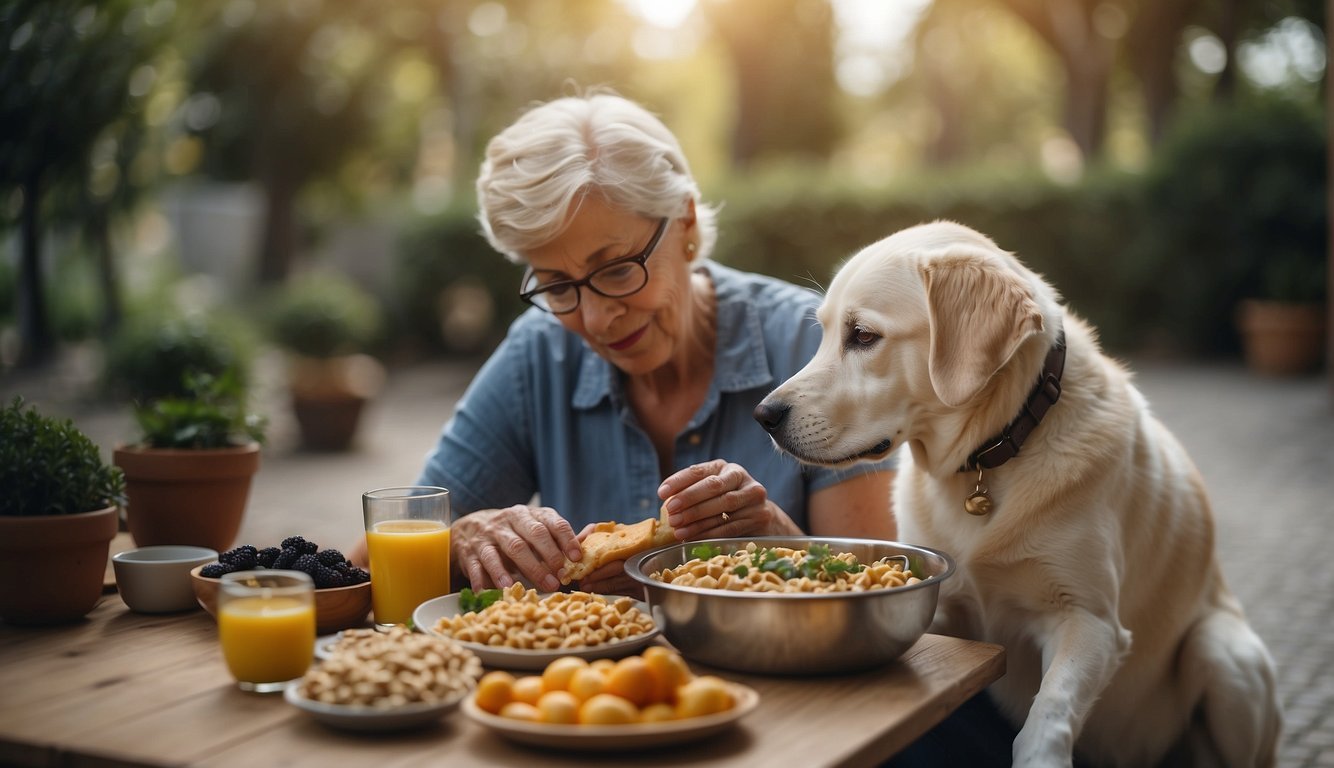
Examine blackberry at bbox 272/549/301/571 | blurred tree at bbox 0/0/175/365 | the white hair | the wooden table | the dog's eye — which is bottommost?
the wooden table

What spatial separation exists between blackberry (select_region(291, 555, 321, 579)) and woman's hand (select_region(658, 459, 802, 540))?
62cm

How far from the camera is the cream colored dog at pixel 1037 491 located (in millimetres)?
2232

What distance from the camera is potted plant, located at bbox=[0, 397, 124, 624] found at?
6.70 ft

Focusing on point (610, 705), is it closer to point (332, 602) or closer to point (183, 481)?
point (332, 602)

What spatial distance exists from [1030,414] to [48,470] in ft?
5.99

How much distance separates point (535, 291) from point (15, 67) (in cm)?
435

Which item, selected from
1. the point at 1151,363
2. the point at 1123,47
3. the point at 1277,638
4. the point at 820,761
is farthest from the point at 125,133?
the point at 1123,47

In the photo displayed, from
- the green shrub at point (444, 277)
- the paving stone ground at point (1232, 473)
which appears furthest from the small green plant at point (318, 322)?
the green shrub at point (444, 277)

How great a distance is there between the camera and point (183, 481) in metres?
2.60

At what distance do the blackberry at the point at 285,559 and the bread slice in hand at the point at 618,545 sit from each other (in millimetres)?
475

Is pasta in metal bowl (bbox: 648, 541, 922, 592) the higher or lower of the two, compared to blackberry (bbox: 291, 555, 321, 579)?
lower

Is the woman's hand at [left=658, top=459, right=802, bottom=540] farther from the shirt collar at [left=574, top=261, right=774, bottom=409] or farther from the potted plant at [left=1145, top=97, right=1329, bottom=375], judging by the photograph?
the potted plant at [left=1145, top=97, right=1329, bottom=375]

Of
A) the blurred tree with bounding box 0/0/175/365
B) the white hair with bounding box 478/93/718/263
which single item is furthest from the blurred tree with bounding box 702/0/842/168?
the white hair with bounding box 478/93/718/263

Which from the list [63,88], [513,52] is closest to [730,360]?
[63,88]
